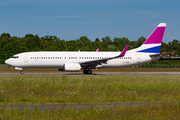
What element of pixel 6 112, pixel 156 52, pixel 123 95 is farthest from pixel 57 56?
pixel 6 112

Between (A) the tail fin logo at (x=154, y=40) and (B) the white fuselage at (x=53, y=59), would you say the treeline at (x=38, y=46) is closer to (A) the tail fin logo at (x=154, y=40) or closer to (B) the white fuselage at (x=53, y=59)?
(B) the white fuselage at (x=53, y=59)

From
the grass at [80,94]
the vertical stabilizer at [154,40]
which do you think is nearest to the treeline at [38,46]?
the vertical stabilizer at [154,40]

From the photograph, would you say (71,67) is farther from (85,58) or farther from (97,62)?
(97,62)

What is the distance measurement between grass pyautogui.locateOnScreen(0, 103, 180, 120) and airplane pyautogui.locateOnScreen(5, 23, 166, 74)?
25562mm

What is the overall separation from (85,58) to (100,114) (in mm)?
28867

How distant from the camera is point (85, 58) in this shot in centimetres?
3903

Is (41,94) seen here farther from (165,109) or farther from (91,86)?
(165,109)

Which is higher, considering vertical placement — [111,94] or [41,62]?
[41,62]

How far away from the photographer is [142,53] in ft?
136

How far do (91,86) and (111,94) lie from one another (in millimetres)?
3444

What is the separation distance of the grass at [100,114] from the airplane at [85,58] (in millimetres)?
25562

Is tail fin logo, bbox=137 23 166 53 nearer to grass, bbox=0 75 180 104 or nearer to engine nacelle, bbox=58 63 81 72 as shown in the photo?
engine nacelle, bbox=58 63 81 72

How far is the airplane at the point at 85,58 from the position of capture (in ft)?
123

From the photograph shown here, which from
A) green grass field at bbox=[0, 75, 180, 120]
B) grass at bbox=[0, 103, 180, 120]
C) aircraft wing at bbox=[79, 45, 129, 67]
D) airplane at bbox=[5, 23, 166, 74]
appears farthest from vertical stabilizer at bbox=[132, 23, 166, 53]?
grass at bbox=[0, 103, 180, 120]
